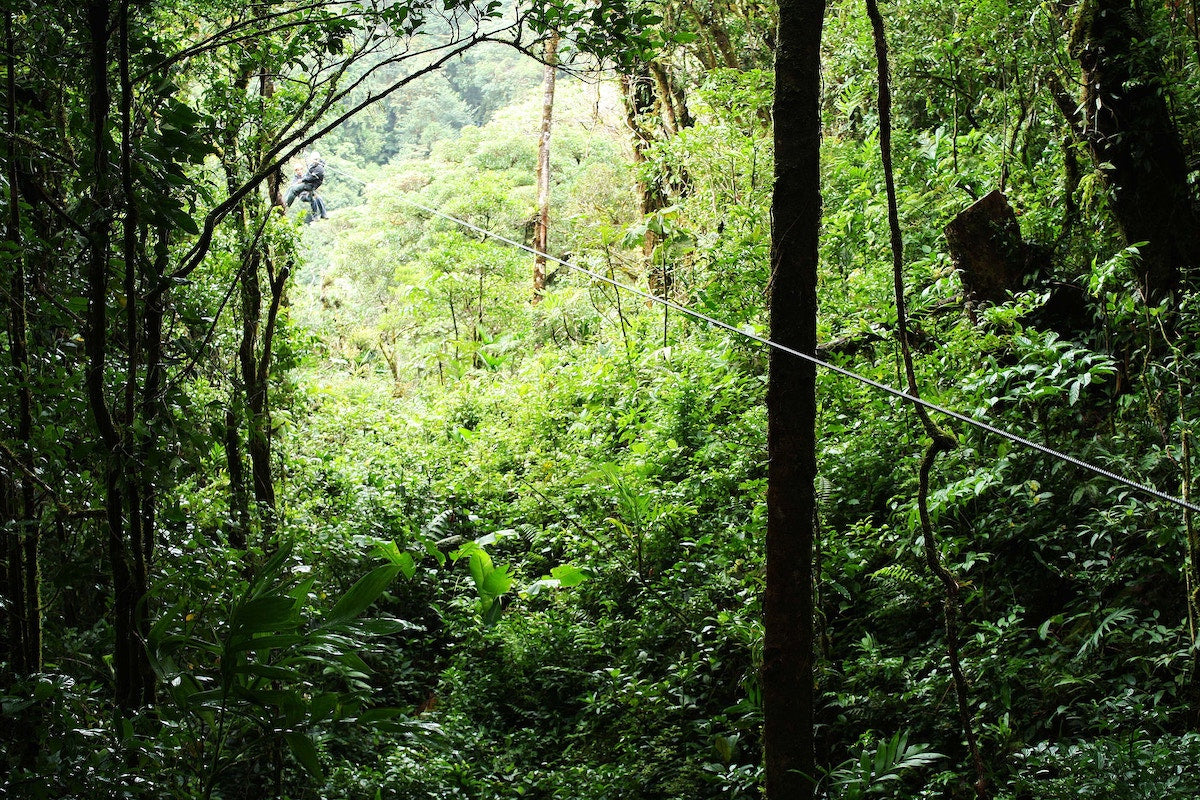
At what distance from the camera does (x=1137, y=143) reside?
4051 mm

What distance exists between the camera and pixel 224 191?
479 centimetres

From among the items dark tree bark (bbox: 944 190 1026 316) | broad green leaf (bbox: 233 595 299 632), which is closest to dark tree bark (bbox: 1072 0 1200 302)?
dark tree bark (bbox: 944 190 1026 316)

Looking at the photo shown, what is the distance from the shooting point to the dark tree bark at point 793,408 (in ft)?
8.58

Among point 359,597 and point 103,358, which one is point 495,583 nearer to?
point 359,597

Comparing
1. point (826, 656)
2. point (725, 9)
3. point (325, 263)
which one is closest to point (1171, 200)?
point (826, 656)

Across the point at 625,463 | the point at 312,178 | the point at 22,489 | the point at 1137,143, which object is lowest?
the point at 22,489

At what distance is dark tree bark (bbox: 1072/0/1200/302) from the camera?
3.96 metres

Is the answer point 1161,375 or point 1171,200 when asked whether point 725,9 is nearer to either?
point 1171,200

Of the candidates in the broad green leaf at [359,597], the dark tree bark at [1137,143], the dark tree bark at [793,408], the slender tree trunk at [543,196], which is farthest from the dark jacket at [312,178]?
the broad green leaf at [359,597]

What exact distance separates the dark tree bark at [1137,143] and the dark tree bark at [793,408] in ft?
7.74

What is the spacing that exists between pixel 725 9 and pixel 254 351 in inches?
265

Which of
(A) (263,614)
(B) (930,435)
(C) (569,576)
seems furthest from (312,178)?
(A) (263,614)

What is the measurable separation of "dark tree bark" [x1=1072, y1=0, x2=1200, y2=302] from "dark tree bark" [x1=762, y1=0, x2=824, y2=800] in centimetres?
236

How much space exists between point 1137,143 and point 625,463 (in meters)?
3.27
